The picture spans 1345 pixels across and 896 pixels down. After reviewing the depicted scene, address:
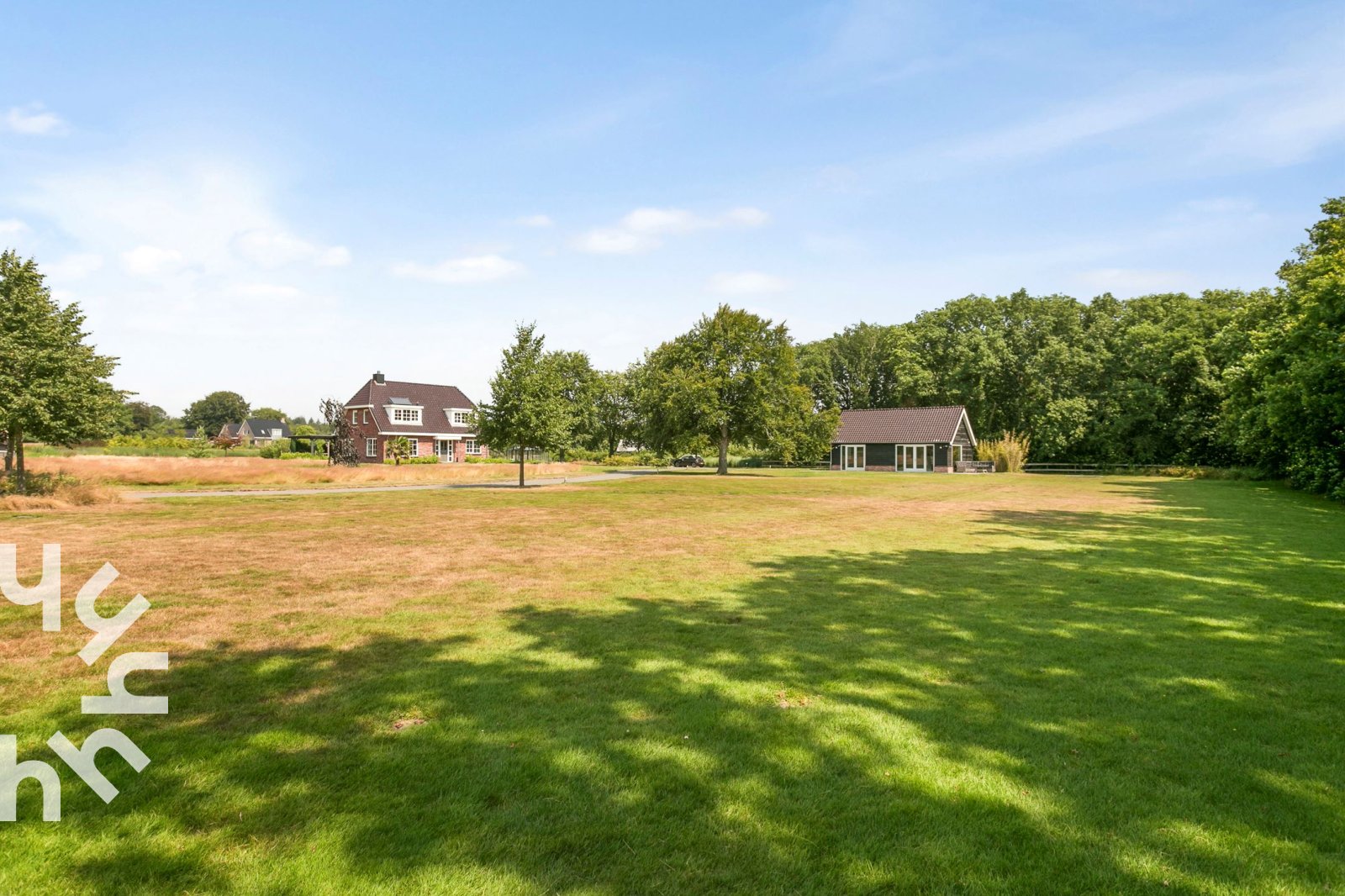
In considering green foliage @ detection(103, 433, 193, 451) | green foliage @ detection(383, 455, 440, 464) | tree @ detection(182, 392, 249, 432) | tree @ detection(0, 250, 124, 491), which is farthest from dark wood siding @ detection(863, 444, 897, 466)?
tree @ detection(182, 392, 249, 432)

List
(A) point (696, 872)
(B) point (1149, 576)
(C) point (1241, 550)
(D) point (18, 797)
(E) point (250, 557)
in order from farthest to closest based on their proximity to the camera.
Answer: (C) point (1241, 550) → (E) point (250, 557) → (B) point (1149, 576) → (D) point (18, 797) → (A) point (696, 872)

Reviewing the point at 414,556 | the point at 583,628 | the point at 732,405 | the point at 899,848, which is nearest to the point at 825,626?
the point at 583,628

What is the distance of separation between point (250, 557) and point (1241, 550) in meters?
17.1

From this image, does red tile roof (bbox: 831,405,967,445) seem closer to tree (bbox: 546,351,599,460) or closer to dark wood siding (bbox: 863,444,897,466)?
dark wood siding (bbox: 863,444,897,466)

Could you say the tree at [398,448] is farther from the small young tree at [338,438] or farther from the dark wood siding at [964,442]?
the dark wood siding at [964,442]

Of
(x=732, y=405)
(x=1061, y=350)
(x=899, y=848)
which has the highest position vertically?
(x=1061, y=350)

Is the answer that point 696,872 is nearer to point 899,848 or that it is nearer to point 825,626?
point 899,848

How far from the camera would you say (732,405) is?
4994 centimetres

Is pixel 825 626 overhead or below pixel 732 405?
below

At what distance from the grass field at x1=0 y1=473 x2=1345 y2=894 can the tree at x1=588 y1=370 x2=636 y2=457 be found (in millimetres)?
71546

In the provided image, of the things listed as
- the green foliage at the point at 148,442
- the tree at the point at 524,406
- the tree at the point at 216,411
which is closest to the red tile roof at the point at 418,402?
the green foliage at the point at 148,442

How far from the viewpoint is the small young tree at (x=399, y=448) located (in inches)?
2293

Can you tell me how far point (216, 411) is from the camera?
14738 centimetres

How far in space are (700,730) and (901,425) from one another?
2368 inches
